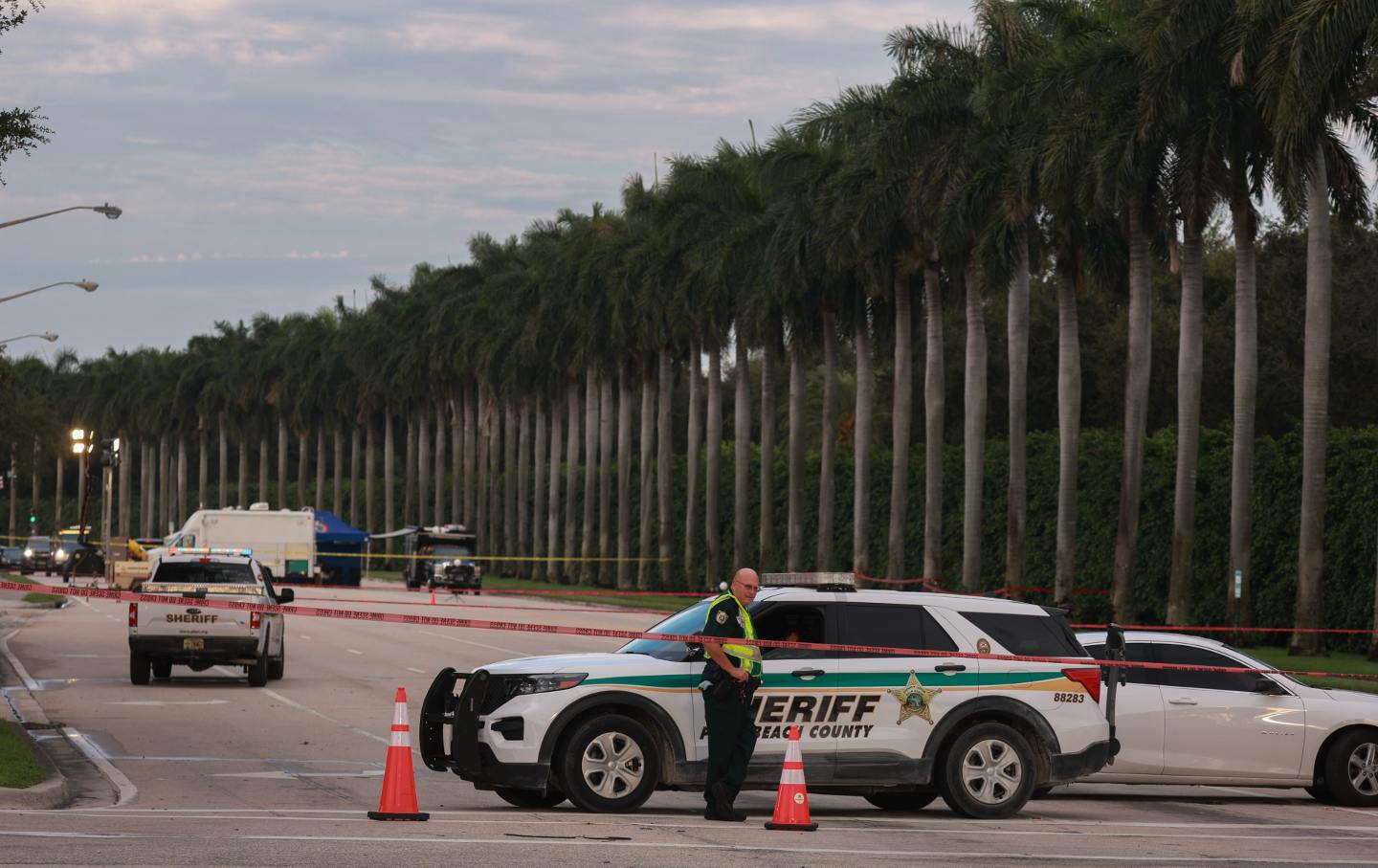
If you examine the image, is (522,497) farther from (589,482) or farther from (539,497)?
(589,482)

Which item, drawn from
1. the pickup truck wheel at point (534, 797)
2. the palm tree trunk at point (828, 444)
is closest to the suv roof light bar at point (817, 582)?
the pickup truck wheel at point (534, 797)

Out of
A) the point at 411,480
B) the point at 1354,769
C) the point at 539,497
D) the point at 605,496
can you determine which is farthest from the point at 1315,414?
the point at 411,480

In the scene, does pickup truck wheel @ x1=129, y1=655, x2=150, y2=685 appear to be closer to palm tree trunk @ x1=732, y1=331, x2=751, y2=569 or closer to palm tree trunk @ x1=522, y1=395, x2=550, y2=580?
palm tree trunk @ x1=732, y1=331, x2=751, y2=569

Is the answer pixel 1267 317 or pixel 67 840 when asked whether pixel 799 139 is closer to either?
pixel 1267 317

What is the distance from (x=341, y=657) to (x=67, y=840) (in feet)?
75.4

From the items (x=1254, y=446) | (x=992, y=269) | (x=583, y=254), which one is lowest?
(x=1254, y=446)

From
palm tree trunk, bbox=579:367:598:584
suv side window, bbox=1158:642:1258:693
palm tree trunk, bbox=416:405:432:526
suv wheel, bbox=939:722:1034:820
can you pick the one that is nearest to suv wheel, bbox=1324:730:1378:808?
suv side window, bbox=1158:642:1258:693

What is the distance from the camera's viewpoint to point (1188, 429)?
40719mm

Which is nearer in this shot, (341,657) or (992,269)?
(341,657)

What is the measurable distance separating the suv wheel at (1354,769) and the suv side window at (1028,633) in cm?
307

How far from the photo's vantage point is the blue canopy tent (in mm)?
80500

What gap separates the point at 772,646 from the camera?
1438cm

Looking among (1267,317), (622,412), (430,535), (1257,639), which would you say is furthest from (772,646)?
(622,412)

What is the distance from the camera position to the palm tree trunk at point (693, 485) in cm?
7369
